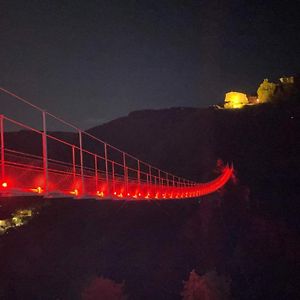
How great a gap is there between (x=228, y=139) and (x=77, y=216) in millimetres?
12705

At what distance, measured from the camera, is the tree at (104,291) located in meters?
22.5

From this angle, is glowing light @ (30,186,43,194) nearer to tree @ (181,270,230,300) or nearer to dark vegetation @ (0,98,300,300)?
tree @ (181,270,230,300)

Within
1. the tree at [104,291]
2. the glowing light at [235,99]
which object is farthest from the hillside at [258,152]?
the tree at [104,291]

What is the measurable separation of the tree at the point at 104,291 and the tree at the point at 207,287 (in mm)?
3456

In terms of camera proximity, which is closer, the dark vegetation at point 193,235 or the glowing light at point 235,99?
the dark vegetation at point 193,235

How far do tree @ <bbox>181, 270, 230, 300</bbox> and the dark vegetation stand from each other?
Answer: 0.71 metres

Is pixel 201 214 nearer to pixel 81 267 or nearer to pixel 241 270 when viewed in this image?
pixel 241 270

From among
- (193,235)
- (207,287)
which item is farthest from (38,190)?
(193,235)

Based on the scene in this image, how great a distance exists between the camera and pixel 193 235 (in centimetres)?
2800

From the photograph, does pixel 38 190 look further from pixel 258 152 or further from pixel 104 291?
pixel 258 152

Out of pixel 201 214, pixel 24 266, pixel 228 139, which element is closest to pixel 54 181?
pixel 24 266

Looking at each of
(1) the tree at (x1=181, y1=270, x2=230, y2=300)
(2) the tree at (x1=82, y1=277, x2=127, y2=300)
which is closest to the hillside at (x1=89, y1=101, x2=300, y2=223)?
(1) the tree at (x1=181, y1=270, x2=230, y2=300)

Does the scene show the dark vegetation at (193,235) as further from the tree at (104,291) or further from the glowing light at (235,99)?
the glowing light at (235,99)

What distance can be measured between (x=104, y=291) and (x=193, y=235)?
773 cm
